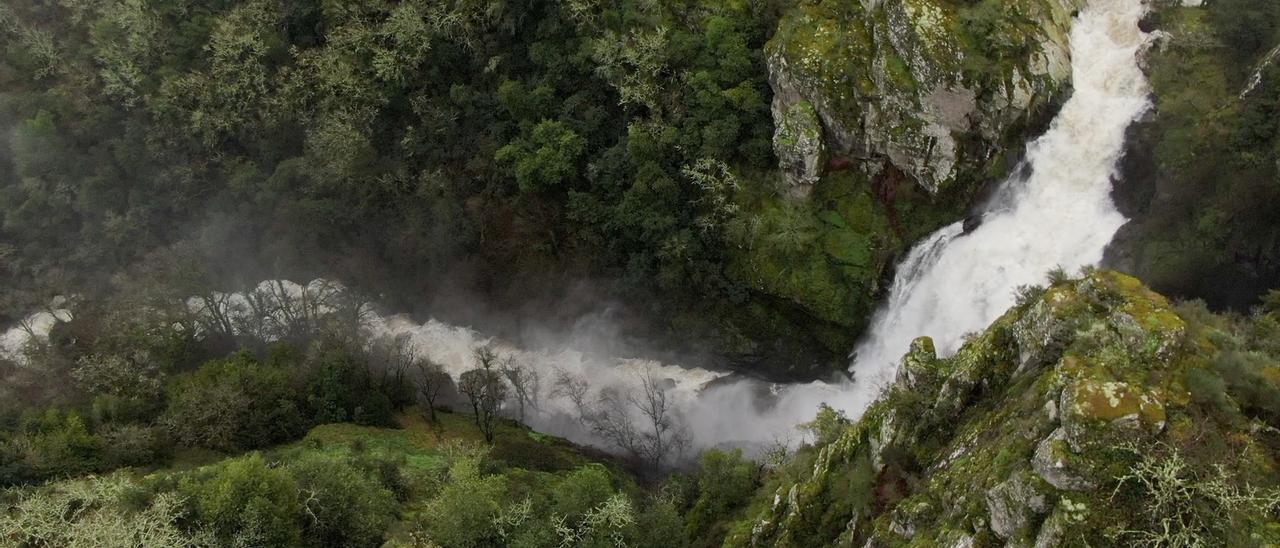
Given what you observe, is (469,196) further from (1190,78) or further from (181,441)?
(1190,78)

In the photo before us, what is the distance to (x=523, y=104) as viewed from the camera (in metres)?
45.7

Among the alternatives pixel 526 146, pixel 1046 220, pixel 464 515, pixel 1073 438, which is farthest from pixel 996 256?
pixel 526 146

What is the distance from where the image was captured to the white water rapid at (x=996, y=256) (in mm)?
33312

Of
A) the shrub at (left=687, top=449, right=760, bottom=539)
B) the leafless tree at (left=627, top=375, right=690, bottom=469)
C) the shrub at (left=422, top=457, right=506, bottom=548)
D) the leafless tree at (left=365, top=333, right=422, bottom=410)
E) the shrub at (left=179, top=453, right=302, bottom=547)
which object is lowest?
the shrub at (left=687, top=449, right=760, bottom=539)

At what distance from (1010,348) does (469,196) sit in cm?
3498

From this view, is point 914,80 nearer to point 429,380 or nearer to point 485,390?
point 485,390

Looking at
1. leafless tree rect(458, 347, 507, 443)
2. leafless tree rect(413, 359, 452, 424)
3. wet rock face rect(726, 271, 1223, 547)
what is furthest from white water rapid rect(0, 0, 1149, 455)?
wet rock face rect(726, 271, 1223, 547)

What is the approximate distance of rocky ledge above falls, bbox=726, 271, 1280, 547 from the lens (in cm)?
1439

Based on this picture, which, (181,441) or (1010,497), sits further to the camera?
(181,441)

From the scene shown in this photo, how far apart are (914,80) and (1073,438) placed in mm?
24110

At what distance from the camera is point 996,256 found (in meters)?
34.1

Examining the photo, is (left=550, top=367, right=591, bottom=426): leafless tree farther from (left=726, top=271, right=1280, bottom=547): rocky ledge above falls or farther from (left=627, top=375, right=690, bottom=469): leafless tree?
(left=726, top=271, right=1280, bottom=547): rocky ledge above falls

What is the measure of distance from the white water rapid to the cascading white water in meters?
0.04

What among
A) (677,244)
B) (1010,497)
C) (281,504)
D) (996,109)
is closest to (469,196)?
(677,244)
